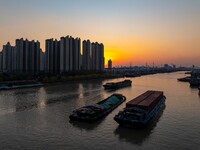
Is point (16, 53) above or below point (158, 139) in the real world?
above

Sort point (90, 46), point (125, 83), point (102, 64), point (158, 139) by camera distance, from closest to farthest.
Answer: point (158, 139) → point (125, 83) → point (90, 46) → point (102, 64)

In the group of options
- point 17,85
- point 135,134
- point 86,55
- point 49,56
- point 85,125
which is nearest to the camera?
point 135,134

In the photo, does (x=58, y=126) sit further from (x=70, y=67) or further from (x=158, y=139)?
(x=70, y=67)

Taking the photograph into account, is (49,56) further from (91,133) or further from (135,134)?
(135,134)

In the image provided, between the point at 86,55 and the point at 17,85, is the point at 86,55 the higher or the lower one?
the higher one

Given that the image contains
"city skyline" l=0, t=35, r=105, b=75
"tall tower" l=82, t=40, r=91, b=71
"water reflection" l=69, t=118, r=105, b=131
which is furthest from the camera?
"tall tower" l=82, t=40, r=91, b=71

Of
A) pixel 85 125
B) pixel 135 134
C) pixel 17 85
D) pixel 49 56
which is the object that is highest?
pixel 49 56

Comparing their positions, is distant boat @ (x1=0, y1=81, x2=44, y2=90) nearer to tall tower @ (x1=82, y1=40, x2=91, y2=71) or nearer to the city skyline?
the city skyline

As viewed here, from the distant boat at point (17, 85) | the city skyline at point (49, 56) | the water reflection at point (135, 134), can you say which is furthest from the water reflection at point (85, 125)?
the city skyline at point (49, 56)

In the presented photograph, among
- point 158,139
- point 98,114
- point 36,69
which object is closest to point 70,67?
point 36,69

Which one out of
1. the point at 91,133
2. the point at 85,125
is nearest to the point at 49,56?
the point at 85,125

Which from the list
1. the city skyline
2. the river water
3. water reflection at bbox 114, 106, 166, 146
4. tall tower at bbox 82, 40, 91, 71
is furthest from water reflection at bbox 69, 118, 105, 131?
tall tower at bbox 82, 40, 91, 71
